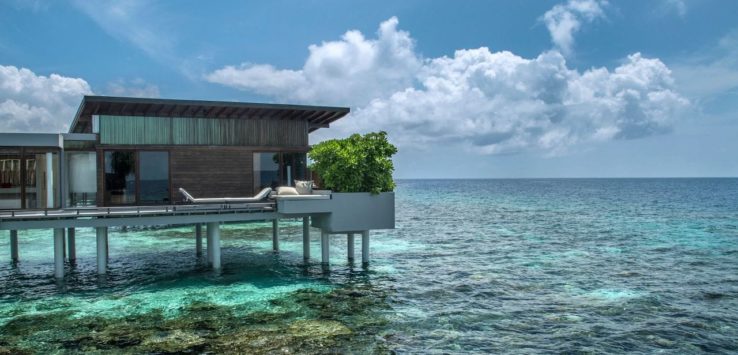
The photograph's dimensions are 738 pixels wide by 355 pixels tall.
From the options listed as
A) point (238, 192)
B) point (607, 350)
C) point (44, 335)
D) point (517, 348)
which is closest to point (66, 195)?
point (238, 192)

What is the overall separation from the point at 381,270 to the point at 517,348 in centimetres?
955

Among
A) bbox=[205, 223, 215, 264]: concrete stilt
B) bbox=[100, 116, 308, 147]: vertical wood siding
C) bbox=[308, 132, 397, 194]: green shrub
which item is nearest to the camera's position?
bbox=[308, 132, 397, 194]: green shrub

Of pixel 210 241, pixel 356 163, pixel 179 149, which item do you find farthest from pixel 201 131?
pixel 356 163

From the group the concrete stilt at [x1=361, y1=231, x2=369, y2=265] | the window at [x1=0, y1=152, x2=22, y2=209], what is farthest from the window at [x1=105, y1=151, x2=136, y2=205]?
the concrete stilt at [x1=361, y1=231, x2=369, y2=265]

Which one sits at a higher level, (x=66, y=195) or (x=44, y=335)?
(x=66, y=195)

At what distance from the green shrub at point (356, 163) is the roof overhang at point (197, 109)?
5614 mm

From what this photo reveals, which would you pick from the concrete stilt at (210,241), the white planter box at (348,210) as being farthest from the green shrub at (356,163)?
the concrete stilt at (210,241)

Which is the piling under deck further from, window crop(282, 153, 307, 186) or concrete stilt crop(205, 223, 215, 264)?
window crop(282, 153, 307, 186)

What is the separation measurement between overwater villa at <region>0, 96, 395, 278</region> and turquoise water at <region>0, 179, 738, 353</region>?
1669mm

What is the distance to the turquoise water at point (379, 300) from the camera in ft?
41.8

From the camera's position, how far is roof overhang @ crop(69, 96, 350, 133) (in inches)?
928

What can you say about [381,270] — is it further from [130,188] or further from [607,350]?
[130,188]

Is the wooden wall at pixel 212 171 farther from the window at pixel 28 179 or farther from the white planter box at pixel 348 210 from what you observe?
the white planter box at pixel 348 210

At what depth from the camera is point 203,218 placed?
19.1 m
